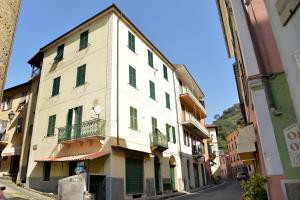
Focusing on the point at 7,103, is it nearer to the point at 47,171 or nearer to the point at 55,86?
the point at 55,86

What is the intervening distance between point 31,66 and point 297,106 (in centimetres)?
2537

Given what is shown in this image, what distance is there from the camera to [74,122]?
1608cm

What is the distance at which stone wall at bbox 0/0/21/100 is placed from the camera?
122 inches

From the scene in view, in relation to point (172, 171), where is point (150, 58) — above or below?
above

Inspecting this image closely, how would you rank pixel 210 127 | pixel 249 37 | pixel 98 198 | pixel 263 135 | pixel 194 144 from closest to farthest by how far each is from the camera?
pixel 263 135
pixel 249 37
pixel 98 198
pixel 194 144
pixel 210 127

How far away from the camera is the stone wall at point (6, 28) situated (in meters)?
3.10

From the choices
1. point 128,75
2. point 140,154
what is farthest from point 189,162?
point 128,75

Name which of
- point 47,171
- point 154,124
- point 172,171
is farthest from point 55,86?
point 172,171

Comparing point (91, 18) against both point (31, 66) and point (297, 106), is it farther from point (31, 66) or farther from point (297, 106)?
point (297, 106)

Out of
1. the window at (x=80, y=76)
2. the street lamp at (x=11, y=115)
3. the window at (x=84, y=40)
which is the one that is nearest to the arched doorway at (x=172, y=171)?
the window at (x=80, y=76)

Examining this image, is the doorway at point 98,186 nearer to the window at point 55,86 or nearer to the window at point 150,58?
the window at point 55,86

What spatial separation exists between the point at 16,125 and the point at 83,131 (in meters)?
12.6

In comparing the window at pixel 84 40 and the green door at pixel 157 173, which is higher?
the window at pixel 84 40

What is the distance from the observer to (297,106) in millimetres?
3457
